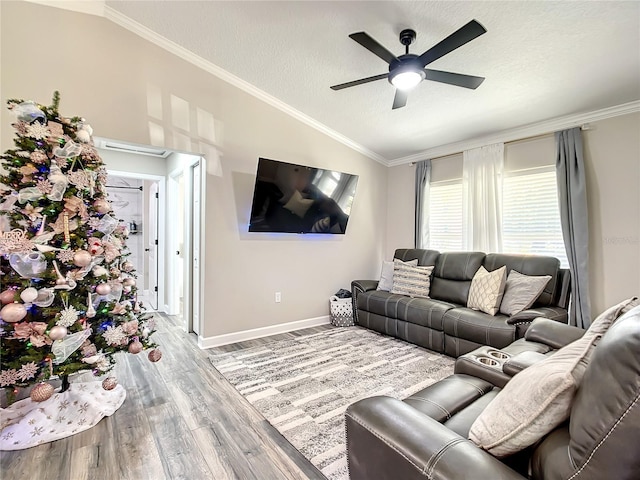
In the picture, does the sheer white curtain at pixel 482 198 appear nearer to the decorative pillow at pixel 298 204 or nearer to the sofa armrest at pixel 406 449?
the decorative pillow at pixel 298 204

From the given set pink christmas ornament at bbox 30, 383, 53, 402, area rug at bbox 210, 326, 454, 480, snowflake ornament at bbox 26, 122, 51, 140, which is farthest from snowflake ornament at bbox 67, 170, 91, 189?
area rug at bbox 210, 326, 454, 480

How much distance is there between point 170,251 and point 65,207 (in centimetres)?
283

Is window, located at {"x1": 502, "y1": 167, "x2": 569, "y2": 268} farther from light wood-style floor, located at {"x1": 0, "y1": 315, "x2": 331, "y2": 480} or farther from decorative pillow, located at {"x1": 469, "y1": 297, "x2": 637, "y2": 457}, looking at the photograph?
light wood-style floor, located at {"x1": 0, "y1": 315, "x2": 331, "y2": 480}

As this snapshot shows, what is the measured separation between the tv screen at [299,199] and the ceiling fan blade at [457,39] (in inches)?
74.2

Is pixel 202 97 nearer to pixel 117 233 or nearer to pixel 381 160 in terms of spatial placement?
pixel 117 233

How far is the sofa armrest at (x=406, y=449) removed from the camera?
0.84 metres

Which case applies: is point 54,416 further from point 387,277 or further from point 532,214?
point 532,214

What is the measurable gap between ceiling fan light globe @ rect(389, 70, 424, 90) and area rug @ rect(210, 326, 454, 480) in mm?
2410

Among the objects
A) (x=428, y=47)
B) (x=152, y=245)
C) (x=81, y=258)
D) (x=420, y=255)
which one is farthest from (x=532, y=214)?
(x=152, y=245)

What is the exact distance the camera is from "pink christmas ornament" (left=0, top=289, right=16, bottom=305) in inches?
70.2

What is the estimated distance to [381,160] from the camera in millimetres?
5145

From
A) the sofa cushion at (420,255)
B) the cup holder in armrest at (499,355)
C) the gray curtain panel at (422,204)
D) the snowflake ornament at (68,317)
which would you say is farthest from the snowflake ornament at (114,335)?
the gray curtain panel at (422,204)

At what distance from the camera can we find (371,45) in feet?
6.69

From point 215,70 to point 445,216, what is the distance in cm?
357
